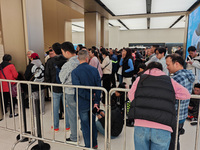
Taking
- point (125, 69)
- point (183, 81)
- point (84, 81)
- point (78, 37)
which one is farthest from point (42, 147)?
point (78, 37)

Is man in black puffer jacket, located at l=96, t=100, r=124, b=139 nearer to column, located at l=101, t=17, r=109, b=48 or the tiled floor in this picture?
the tiled floor

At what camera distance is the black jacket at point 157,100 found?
1490 millimetres

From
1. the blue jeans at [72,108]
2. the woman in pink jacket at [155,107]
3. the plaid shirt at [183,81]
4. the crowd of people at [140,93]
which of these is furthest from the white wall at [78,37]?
the woman in pink jacket at [155,107]

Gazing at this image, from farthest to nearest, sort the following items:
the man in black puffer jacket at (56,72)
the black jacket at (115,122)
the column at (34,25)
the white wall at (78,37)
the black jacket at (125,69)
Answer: the white wall at (78,37) → the black jacket at (125,69) → the column at (34,25) → the man in black puffer jacket at (56,72) → the black jacket at (115,122)

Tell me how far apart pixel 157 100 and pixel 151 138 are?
404 millimetres

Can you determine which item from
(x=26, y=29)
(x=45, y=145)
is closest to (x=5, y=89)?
(x=26, y=29)

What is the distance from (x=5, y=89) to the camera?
3871mm

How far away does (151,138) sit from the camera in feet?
5.15

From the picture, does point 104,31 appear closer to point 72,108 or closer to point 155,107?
point 72,108

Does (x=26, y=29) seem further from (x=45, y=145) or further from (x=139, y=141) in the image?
(x=139, y=141)

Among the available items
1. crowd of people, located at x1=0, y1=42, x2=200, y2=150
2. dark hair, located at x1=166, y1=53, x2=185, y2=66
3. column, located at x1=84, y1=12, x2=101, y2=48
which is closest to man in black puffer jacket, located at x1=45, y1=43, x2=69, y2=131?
crowd of people, located at x1=0, y1=42, x2=200, y2=150

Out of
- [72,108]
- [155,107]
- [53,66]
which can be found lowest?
[72,108]

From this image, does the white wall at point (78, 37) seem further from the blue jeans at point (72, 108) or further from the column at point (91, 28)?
the blue jeans at point (72, 108)

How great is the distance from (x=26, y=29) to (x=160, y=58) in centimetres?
369
